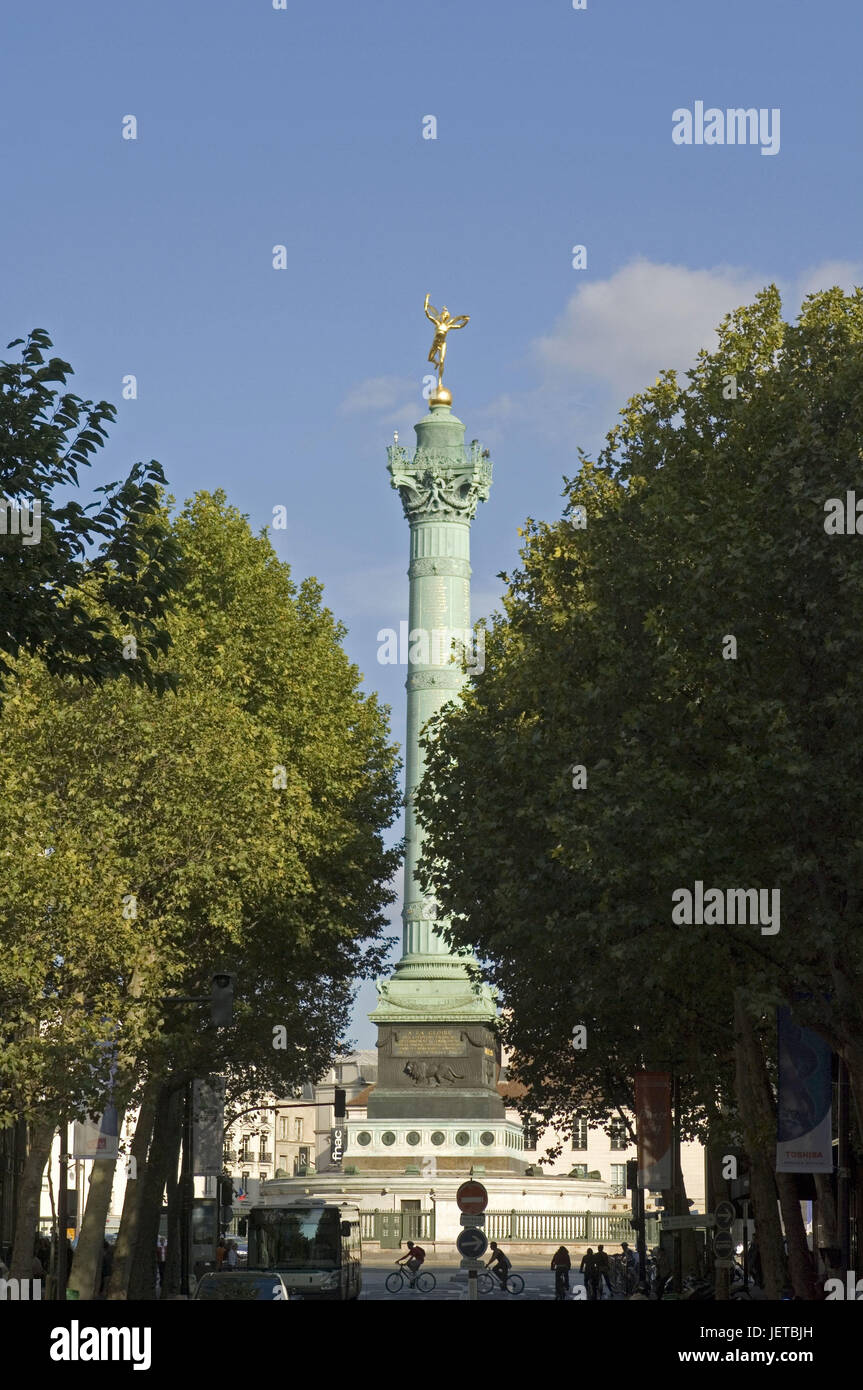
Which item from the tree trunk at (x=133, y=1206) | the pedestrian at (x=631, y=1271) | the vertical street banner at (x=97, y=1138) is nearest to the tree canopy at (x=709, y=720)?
the vertical street banner at (x=97, y=1138)

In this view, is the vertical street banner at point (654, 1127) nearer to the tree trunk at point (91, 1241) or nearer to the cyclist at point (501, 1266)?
the tree trunk at point (91, 1241)

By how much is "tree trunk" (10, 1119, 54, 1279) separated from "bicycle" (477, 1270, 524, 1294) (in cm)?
1865

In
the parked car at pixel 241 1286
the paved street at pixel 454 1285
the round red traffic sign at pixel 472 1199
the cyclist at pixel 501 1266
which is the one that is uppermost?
the round red traffic sign at pixel 472 1199

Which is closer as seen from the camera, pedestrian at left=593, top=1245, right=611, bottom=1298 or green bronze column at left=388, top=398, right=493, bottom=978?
pedestrian at left=593, top=1245, right=611, bottom=1298

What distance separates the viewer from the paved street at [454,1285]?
53875 millimetres

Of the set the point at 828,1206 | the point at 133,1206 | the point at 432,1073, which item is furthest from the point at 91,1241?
the point at 432,1073

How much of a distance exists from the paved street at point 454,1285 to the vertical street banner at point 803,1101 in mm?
20383

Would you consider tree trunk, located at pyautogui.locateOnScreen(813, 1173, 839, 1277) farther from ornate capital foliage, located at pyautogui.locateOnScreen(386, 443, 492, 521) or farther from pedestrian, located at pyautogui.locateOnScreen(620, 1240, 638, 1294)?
ornate capital foliage, located at pyautogui.locateOnScreen(386, 443, 492, 521)

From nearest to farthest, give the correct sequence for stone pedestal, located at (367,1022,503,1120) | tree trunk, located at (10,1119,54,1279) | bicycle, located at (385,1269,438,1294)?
tree trunk, located at (10,1119,54,1279), bicycle, located at (385,1269,438,1294), stone pedestal, located at (367,1022,503,1120)

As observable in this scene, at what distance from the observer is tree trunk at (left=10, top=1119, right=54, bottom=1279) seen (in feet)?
118

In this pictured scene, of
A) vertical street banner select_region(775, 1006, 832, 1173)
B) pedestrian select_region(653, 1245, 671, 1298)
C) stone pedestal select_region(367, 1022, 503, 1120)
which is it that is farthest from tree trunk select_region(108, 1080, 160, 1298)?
stone pedestal select_region(367, 1022, 503, 1120)

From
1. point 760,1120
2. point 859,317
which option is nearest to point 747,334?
point 859,317

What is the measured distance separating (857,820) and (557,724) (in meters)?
6.56
